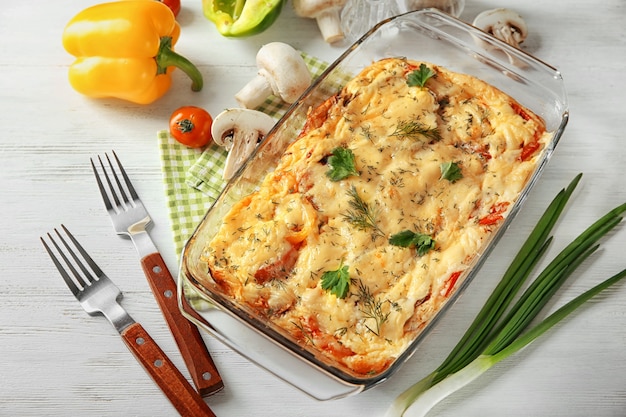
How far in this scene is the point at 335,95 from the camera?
331 cm

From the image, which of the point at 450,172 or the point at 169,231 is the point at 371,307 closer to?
the point at 450,172

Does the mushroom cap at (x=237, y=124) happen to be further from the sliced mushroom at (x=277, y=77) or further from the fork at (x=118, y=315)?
the fork at (x=118, y=315)

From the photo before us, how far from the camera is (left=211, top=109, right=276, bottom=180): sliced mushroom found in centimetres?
341

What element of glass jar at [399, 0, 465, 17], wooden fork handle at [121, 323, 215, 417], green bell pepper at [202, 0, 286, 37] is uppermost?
green bell pepper at [202, 0, 286, 37]

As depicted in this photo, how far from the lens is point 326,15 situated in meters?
3.92

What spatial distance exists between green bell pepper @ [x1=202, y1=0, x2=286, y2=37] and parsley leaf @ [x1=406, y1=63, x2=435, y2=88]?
3.07 ft

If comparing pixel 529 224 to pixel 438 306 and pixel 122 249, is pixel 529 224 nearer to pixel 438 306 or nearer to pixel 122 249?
pixel 438 306

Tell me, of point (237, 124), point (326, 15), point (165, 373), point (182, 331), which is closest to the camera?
point (165, 373)

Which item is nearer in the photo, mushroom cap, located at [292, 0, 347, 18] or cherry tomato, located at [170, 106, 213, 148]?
cherry tomato, located at [170, 106, 213, 148]

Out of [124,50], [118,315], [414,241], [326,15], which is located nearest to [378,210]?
[414,241]

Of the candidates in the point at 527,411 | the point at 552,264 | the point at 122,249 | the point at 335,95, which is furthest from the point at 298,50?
the point at 527,411

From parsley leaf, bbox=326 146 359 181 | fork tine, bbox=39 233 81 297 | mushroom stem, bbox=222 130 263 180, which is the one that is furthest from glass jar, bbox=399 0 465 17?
fork tine, bbox=39 233 81 297

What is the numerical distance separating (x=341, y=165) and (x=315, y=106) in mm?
456

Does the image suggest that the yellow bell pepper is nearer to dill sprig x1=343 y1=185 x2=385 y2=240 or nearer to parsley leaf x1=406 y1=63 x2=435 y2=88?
parsley leaf x1=406 y1=63 x2=435 y2=88
